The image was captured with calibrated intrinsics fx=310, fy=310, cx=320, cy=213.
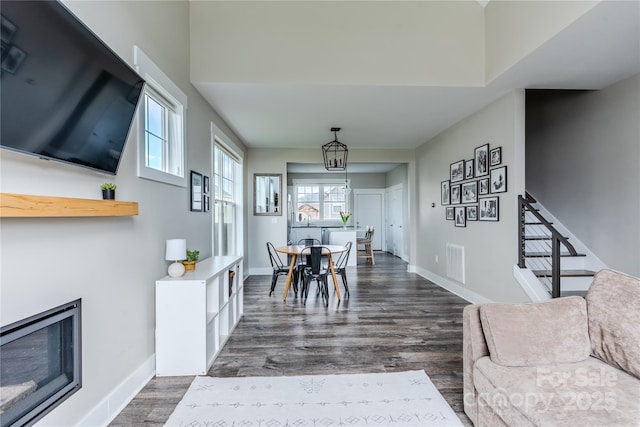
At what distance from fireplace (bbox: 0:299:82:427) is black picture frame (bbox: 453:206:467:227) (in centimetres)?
429

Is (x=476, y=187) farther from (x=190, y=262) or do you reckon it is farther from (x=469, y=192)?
(x=190, y=262)

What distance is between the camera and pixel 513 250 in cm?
335

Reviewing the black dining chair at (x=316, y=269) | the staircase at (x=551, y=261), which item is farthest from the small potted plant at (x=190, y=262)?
the staircase at (x=551, y=261)

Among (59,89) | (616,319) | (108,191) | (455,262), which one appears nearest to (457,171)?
(455,262)

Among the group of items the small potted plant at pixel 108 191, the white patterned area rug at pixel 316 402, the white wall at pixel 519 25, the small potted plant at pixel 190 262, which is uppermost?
the white wall at pixel 519 25

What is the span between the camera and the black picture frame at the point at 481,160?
149 inches

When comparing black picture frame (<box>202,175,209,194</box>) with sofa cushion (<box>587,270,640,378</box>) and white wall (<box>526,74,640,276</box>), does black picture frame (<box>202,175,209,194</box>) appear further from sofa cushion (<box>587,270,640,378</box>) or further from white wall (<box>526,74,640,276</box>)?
white wall (<box>526,74,640,276</box>)

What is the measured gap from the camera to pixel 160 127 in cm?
266

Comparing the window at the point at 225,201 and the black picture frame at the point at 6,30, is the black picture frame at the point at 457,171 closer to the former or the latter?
the window at the point at 225,201

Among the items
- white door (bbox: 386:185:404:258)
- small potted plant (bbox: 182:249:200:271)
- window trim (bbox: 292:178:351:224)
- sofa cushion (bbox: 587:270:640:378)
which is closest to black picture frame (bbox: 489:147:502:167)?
sofa cushion (bbox: 587:270:640:378)

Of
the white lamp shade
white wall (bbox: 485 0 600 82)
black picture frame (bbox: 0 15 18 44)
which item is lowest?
the white lamp shade

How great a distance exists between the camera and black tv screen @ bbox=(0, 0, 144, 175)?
1099 millimetres

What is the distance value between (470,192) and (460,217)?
46cm

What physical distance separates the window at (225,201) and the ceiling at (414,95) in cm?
52
